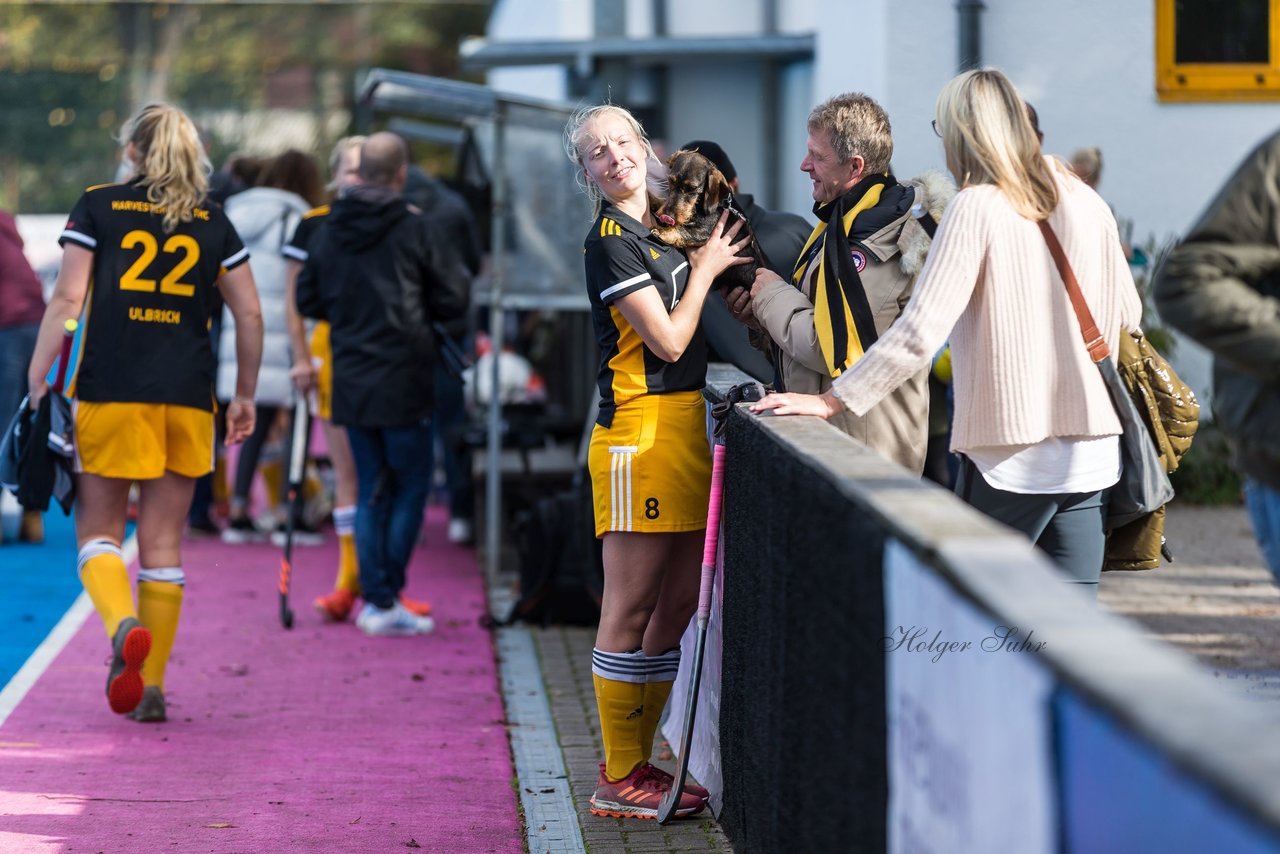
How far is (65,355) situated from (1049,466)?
3588mm

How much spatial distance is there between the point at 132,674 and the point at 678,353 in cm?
253

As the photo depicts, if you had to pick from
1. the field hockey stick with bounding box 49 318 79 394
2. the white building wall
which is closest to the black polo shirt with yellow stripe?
the field hockey stick with bounding box 49 318 79 394

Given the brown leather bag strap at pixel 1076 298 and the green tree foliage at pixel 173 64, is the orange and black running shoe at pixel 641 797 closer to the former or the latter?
the brown leather bag strap at pixel 1076 298

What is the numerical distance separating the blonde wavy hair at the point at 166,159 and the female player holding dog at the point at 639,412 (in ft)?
6.25

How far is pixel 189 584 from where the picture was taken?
9102mm

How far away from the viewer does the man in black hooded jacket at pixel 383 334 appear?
7.57 meters

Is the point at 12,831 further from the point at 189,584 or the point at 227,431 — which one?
the point at 189,584

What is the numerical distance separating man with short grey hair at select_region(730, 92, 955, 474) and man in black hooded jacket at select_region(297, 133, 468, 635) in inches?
133

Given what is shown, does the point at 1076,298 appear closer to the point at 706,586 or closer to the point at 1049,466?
the point at 1049,466

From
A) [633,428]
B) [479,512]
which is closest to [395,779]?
[633,428]

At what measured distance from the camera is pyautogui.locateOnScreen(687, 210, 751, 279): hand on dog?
440 cm

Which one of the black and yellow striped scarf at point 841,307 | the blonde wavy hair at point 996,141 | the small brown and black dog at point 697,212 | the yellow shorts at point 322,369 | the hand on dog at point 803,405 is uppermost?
the blonde wavy hair at point 996,141

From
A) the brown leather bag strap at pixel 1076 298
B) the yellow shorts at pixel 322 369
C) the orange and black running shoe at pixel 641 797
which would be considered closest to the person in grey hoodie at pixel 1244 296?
the brown leather bag strap at pixel 1076 298

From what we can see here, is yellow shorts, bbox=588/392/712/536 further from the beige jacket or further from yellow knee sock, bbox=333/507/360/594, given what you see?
yellow knee sock, bbox=333/507/360/594
